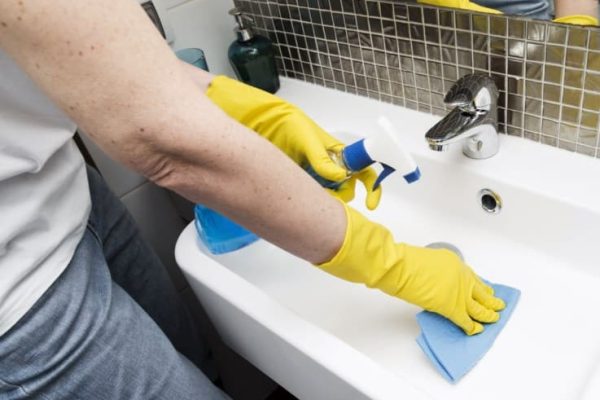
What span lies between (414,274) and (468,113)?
0.23 metres

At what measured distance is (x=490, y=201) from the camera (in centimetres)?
74

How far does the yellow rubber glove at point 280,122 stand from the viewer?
69 cm

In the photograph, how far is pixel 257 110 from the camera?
2.37ft

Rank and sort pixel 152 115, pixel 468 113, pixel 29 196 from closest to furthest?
pixel 152 115, pixel 29 196, pixel 468 113

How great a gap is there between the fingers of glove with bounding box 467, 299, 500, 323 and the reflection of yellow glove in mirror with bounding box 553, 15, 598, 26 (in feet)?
1.12

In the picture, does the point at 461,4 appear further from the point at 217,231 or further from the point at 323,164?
the point at 217,231

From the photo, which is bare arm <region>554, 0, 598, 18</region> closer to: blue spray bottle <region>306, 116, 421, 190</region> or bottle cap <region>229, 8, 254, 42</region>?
blue spray bottle <region>306, 116, 421, 190</region>

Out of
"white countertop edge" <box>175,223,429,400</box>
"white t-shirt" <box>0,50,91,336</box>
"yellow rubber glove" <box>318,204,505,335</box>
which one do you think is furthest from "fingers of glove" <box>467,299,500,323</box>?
"white t-shirt" <box>0,50,91,336</box>

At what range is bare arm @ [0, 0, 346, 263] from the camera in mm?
387

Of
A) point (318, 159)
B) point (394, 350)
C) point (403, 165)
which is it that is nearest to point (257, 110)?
point (318, 159)

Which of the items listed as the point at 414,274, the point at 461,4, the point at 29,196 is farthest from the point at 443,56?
the point at 29,196

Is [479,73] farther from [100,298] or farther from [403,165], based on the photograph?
[100,298]

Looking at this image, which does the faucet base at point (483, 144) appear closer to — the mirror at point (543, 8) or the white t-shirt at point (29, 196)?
the mirror at point (543, 8)

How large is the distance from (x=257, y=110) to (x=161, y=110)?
1.00 ft
